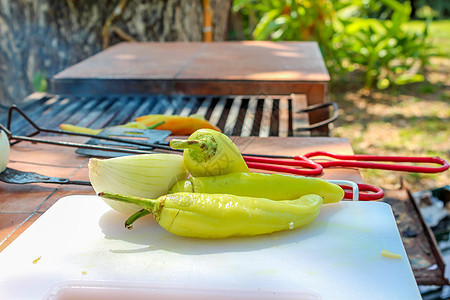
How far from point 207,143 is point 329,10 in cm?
469

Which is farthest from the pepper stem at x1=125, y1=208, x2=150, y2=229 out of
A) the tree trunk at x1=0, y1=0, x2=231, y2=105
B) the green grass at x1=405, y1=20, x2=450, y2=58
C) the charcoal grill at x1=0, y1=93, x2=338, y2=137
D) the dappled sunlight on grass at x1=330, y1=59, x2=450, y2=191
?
the green grass at x1=405, y1=20, x2=450, y2=58

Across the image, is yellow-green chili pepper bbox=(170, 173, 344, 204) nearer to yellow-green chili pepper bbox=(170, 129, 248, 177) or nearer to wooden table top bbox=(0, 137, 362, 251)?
yellow-green chili pepper bbox=(170, 129, 248, 177)

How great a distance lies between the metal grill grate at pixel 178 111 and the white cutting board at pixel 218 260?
0.91 m

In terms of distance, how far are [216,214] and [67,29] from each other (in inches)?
160

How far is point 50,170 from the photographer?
1.51 metres

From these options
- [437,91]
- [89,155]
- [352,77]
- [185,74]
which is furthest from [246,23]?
[89,155]

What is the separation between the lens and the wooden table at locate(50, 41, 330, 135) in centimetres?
242

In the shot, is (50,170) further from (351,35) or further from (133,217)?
(351,35)

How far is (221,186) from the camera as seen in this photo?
1.03 meters

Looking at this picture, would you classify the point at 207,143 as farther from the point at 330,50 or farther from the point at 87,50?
the point at 330,50

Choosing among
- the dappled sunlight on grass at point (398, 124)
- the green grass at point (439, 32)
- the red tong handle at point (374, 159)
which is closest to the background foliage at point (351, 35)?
the dappled sunlight on grass at point (398, 124)

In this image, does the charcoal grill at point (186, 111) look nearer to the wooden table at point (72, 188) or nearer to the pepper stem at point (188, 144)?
the wooden table at point (72, 188)

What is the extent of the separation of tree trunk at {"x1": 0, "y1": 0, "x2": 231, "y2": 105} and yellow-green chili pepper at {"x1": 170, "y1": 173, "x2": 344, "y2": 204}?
3.61m

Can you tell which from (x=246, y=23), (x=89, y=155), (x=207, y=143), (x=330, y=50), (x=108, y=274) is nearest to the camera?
(x=108, y=274)
